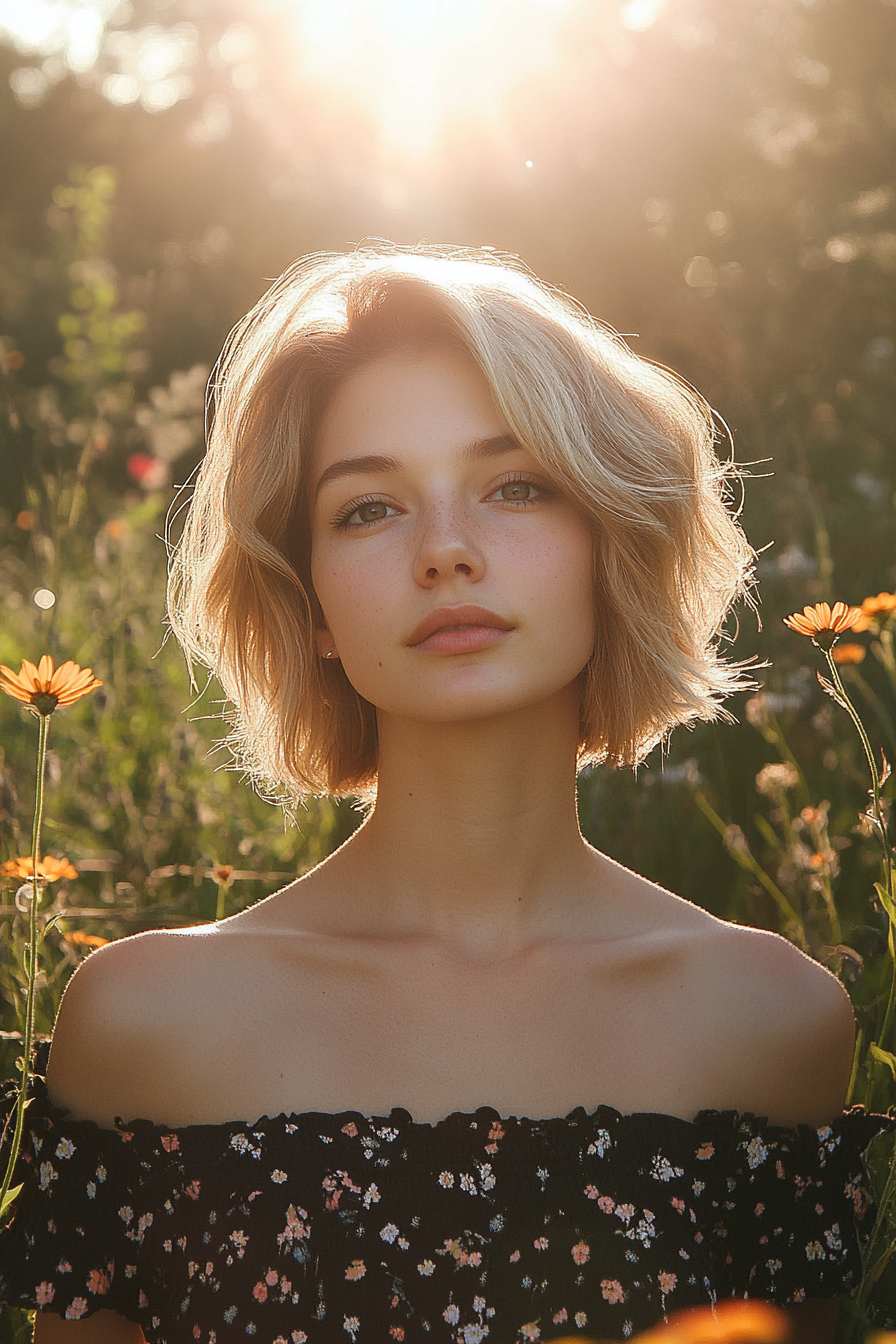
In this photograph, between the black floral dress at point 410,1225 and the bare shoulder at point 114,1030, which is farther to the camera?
the bare shoulder at point 114,1030

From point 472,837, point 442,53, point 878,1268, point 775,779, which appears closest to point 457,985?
point 472,837

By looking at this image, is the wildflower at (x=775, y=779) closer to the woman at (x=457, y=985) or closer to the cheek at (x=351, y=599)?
the woman at (x=457, y=985)

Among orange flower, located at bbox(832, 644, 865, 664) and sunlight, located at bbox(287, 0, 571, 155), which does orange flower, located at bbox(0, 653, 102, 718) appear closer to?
orange flower, located at bbox(832, 644, 865, 664)

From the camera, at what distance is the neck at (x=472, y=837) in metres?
2.00

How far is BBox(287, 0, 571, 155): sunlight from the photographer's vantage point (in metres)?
5.68

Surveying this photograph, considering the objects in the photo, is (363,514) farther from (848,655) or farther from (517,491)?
(848,655)

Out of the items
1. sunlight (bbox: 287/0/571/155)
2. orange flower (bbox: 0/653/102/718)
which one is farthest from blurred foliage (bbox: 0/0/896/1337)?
orange flower (bbox: 0/653/102/718)

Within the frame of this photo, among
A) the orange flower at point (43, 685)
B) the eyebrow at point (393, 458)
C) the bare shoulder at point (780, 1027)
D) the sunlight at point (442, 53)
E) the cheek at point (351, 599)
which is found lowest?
the bare shoulder at point (780, 1027)

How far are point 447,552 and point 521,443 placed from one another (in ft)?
0.80

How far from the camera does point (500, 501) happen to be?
1928mm

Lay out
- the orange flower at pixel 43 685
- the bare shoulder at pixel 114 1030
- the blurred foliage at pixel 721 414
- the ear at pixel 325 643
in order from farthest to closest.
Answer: the blurred foliage at pixel 721 414 → the ear at pixel 325 643 → the bare shoulder at pixel 114 1030 → the orange flower at pixel 43 685

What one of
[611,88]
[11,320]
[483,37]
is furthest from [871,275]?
[11,320]

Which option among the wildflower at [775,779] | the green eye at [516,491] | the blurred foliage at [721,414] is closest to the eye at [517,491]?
the green eye at [516,491]

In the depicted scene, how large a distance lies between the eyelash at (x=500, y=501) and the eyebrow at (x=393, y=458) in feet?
0.13
